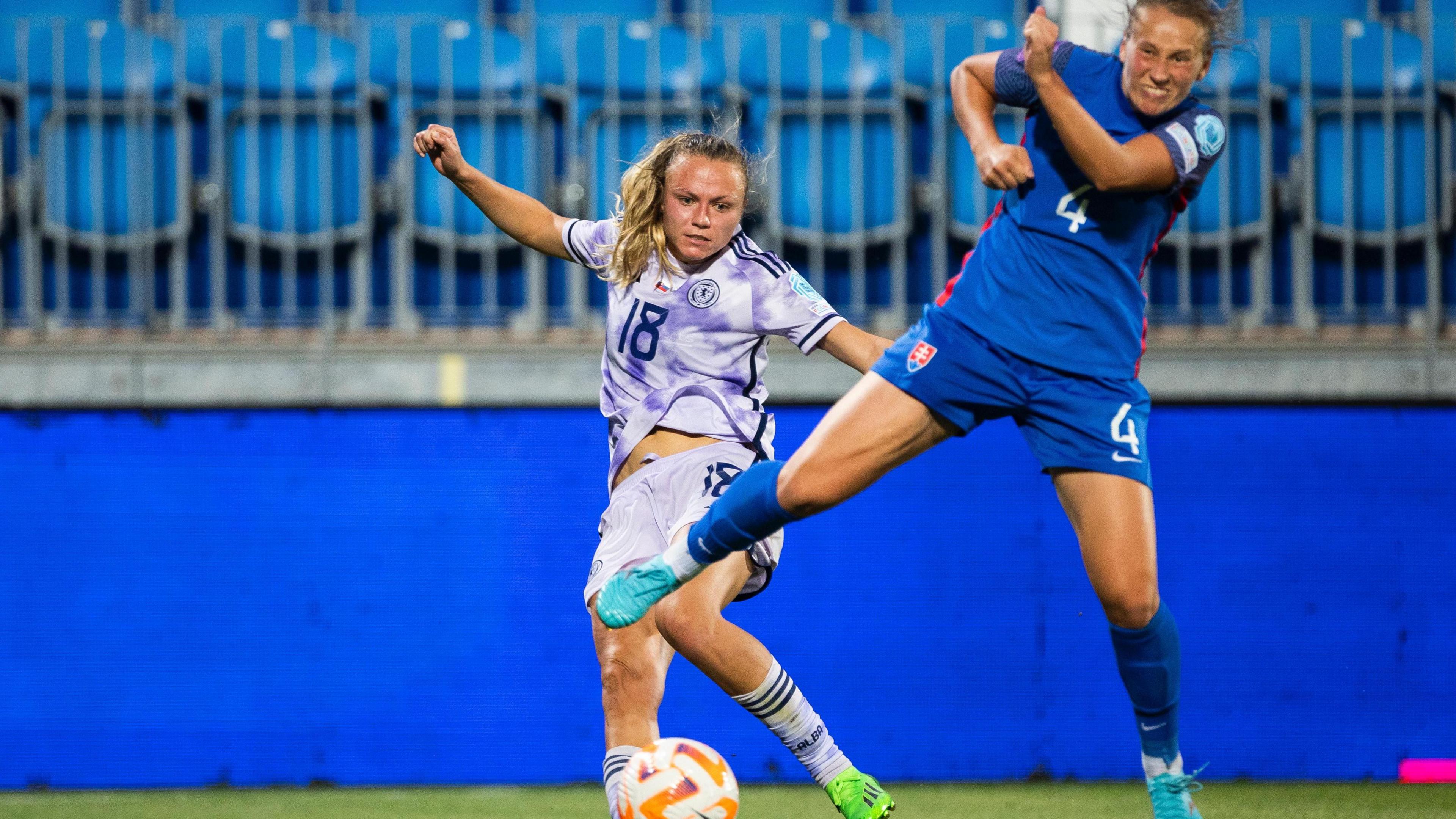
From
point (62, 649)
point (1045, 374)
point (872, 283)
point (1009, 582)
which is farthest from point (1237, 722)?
point (62, 649)

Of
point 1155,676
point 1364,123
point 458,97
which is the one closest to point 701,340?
point 1155,676

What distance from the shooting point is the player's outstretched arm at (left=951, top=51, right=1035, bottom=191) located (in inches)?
110

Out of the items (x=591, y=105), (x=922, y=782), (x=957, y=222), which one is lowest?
(x=922, y=782)

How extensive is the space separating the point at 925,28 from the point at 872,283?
1.17 metres

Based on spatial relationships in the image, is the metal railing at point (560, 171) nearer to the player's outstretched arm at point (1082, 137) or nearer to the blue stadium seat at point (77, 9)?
the blue stadium seat at point (77, 9)

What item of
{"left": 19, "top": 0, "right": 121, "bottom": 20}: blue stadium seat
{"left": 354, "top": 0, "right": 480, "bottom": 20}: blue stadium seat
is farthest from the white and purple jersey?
{"left": 19, "top": 0, "right": 121, "bottom": 20}: blue stadium seat

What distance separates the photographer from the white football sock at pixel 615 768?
3.15 m

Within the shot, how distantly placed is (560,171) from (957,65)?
163cm

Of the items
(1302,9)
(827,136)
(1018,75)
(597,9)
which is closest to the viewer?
(1018,75)

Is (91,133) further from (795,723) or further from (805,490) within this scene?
(805,490)

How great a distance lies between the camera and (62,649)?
16.9ft

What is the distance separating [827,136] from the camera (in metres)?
5.72

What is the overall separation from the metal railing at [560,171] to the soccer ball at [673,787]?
264cm

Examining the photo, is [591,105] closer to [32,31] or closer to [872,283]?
[872,283]
